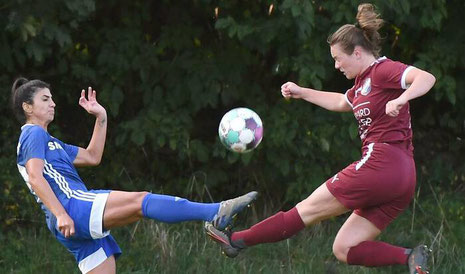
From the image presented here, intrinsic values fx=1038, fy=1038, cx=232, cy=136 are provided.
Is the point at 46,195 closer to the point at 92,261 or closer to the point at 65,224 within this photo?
the point at 65,224

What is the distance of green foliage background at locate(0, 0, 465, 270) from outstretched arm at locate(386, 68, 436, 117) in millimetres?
1932

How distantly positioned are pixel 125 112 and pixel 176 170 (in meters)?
0.66

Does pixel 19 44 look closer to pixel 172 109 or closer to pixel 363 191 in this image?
pixel 172 109

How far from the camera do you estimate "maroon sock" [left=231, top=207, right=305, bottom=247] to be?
5.69 meters

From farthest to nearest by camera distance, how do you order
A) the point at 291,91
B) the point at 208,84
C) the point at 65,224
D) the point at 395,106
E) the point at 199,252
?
the point at 208,84, the point at 199,252, the point at 291,91, the point at 65,224, the point at 395,106

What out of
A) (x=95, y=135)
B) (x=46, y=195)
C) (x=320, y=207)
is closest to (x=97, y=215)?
(x=46, y=195)

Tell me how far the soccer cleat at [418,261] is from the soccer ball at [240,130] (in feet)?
3.72

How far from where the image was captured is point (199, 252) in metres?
7.48

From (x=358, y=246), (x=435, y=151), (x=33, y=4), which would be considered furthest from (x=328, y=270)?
(x=33, y=4)

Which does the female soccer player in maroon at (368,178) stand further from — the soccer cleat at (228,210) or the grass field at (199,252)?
the grass field at (199,252)

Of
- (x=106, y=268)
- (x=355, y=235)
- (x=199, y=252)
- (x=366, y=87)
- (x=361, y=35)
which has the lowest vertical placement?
(x=199, y=252)

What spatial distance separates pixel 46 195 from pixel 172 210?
0.67m

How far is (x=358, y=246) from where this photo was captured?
5711mm

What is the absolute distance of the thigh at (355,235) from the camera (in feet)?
18.8
